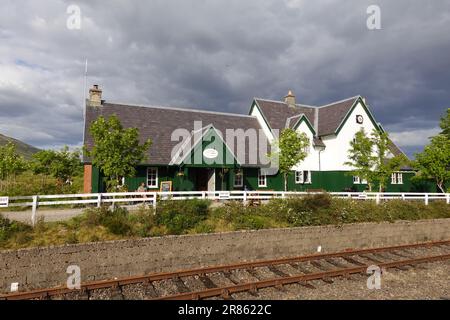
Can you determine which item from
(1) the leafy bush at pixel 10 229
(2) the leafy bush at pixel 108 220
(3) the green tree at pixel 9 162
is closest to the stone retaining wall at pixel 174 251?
(2) the leafy bush at pixel 108 220

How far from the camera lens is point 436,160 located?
78.2ft

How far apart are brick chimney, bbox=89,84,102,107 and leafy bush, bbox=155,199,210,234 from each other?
48.4ft

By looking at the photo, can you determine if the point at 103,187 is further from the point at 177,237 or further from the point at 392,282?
the point at 392,282

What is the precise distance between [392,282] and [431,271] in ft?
7.82

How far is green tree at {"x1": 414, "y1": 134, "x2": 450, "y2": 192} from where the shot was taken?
23.5 meters

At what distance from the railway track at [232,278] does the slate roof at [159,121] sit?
490 inches

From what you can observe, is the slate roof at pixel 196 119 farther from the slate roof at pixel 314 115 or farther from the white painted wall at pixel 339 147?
the white painted wall at pixel 339 147

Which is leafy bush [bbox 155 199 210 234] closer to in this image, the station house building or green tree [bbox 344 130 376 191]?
the station house building

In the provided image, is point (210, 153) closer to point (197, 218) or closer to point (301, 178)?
point (197, 218)

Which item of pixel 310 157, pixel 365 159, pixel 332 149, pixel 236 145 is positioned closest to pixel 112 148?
pixel 236 145

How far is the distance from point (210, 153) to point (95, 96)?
11.0 meters

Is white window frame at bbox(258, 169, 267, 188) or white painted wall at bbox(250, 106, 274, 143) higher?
white painted wall at bbox(250, 106, 274, 143)

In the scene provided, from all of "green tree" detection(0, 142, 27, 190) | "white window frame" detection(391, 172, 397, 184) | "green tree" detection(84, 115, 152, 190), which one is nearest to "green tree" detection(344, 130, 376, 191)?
"white window frame" detection(391, 172, 397, 184)

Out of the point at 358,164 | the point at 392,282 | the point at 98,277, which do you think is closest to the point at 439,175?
the point at 358,164
